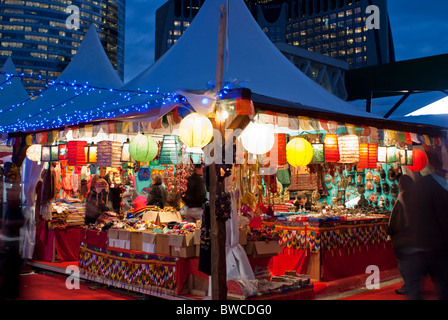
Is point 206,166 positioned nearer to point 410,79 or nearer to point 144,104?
point 144,104

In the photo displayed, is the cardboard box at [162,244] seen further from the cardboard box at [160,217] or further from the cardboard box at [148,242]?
the cardboard box at [160,217]

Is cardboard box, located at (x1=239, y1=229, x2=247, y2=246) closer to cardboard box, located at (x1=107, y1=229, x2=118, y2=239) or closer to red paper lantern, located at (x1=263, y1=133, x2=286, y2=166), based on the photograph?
red paper lantern, located at (x1=263, y1=133, x2=286, y2=166)

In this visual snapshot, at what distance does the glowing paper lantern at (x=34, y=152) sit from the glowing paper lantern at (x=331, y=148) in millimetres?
5467

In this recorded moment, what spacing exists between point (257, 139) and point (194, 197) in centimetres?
164

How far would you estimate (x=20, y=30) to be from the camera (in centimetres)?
6894

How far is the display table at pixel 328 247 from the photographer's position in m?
7.48

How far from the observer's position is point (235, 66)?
20.0 ft

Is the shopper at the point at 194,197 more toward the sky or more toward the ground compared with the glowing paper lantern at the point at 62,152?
more toward the ground

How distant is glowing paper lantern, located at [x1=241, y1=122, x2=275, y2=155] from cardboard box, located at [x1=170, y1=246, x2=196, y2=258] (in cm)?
153

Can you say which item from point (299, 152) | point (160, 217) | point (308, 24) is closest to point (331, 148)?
point (299, 152)

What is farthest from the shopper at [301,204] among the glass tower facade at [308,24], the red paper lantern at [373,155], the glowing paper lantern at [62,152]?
the glass tower facade at [308,24]

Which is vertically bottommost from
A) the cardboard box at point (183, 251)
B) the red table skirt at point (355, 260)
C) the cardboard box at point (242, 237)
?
the red table skirt at point (355, 260)

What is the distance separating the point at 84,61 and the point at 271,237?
5879 mm
